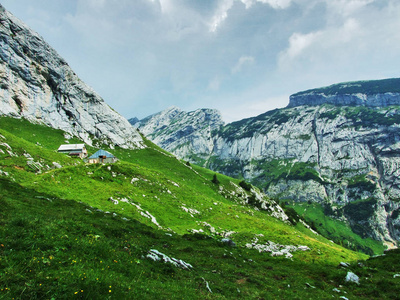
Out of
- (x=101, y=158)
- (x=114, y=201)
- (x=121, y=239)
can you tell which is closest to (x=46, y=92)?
(x=101, y=158)

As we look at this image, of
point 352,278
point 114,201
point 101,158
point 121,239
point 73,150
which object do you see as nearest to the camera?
point 121,239

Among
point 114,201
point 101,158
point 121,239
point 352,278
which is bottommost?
point 352,278

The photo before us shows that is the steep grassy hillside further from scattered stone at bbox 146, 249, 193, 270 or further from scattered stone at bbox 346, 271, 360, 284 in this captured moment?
scattered stone at bbox 346, 271, 360, 284

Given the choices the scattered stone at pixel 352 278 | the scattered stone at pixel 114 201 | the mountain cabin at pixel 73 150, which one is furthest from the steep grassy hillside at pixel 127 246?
the mountain cabin at pixel 73 150

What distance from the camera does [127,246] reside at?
15.5 m

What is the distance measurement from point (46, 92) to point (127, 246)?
378 feet

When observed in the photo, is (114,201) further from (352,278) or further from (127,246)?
(352,278)

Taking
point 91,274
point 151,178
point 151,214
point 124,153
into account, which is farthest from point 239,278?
point 124,153

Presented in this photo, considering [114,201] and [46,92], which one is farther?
[46,92]

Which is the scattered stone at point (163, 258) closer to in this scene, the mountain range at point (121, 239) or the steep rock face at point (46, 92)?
the mountain range at point (121, 239)

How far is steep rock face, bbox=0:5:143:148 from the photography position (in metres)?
89.2

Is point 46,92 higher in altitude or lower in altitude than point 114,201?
higher

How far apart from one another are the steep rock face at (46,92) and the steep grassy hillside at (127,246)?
54.1 metres

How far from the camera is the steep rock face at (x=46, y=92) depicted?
8919cm
